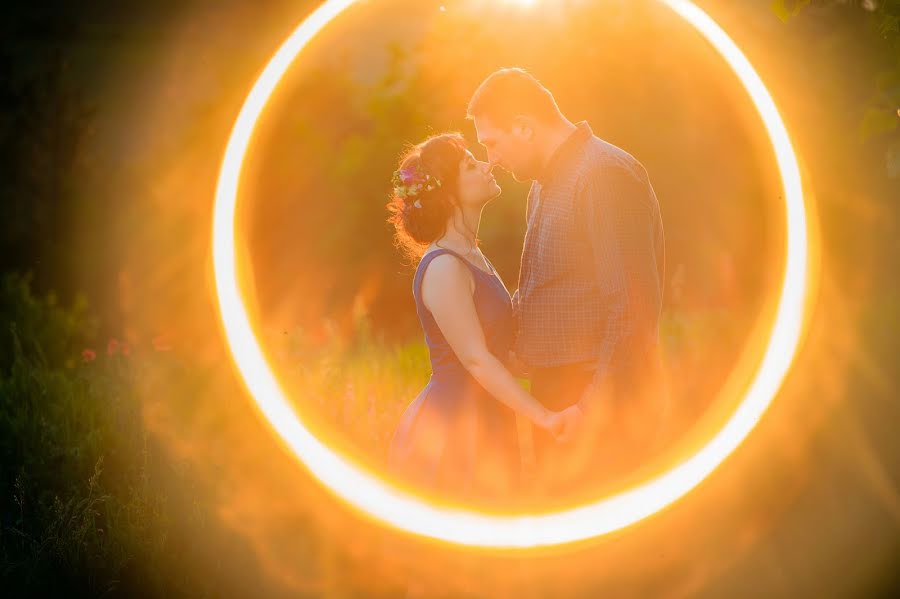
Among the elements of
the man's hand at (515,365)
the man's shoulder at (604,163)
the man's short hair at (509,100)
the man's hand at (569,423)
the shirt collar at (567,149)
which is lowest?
the man's hand at (569,423)

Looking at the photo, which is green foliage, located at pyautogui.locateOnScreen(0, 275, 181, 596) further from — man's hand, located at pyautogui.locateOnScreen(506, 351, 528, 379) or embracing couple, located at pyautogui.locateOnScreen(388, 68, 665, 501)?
man's hand, located at pyautogui.locateOnScreen(506, 351, 528, 379)

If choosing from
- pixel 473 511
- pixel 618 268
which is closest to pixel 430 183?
pixel 618 268

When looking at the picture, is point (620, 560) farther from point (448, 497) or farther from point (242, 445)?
point (242, 445)

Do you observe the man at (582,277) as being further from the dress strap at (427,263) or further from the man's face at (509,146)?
the dress strap at (427,263)

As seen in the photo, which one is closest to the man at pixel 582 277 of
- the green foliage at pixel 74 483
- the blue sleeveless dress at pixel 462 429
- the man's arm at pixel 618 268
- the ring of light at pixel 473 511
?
the man's arm at pixel 618 268

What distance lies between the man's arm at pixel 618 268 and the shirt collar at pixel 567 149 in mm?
214

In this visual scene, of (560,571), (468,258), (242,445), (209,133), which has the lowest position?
(560,571)

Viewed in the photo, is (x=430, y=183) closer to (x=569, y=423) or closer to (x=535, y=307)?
(x=535, y=307)

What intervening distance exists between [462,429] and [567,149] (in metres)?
1.56

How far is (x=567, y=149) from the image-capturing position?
430 centimetres

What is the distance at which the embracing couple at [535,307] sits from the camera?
407 cm

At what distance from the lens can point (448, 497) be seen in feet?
14.5

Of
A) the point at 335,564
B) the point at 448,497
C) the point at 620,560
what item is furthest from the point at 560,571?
the point at 335,564

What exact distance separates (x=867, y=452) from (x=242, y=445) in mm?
3976
